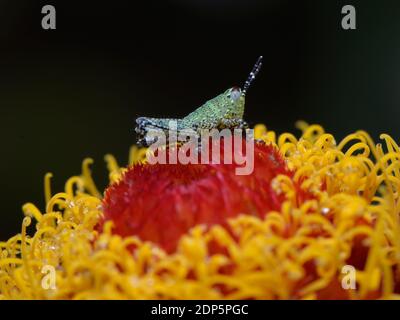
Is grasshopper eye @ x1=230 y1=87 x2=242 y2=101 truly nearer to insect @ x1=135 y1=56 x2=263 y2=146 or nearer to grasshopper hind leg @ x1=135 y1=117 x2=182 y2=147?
insect @ x1=135 y1=56 x2=263 y2=146

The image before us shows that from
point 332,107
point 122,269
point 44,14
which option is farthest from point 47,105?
point 122,269

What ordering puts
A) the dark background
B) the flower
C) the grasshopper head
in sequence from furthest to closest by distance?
the dark background
the grasshopper head
the flower

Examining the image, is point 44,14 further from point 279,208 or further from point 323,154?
point 279,208

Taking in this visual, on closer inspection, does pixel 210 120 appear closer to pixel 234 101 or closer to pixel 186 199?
pixel 234 101

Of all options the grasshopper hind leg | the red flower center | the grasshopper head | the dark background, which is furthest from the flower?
the dark background

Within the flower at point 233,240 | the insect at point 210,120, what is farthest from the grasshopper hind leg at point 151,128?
the flower at point 233,240

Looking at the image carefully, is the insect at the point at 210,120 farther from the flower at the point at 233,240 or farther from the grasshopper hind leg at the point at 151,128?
the flower at the point at 233,240
